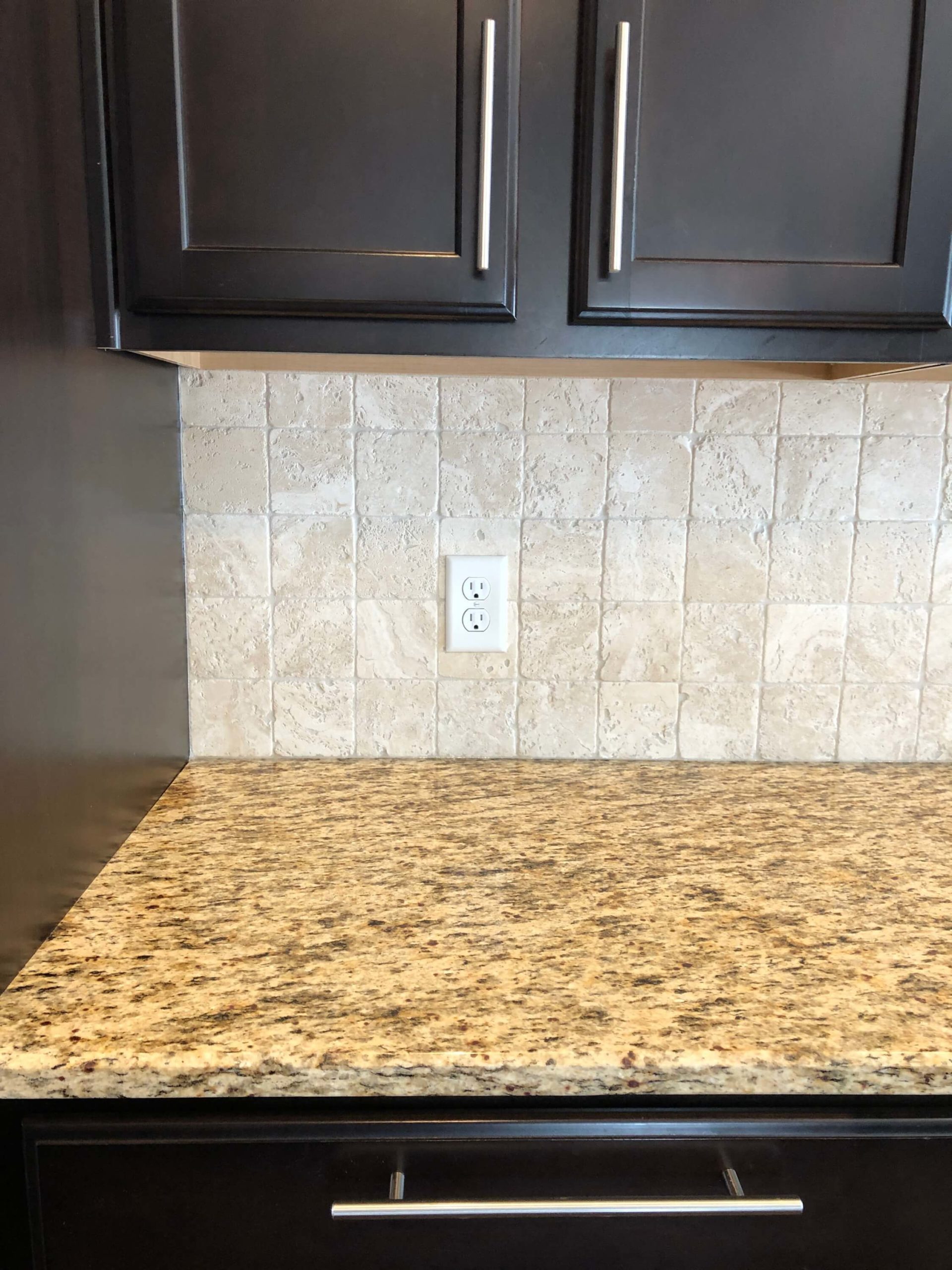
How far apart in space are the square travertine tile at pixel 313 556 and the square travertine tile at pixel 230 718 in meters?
0.15

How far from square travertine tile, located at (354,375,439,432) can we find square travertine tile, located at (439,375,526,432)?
0.06 ft

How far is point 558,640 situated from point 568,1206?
0.74 meters

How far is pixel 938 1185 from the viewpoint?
0.74 metres

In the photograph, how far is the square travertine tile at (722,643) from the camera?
1.32 meters

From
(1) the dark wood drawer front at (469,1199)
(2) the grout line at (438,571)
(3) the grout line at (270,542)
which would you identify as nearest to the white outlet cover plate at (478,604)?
(2) the grout line at (438,571)

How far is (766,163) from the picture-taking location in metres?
0.92

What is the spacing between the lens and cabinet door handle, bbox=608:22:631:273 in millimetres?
882

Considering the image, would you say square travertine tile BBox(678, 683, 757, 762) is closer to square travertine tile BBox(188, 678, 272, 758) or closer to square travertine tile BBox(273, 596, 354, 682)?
square travertine tile BBox(273, 596, 354, 682)

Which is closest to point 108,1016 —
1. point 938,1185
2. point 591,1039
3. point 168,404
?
point 591,1039

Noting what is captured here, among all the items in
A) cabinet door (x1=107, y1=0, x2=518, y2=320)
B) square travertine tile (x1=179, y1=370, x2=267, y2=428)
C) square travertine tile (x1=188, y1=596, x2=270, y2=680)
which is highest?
cabinet door (x1=107, y1=0, x2=518, y2=320)

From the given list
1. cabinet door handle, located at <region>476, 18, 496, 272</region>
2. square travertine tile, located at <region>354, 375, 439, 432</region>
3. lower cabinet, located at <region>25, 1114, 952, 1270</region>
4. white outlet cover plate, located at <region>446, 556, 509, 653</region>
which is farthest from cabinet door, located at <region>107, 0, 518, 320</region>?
lower cabinet, located at <region>25, 1114, 952, 1270</region>

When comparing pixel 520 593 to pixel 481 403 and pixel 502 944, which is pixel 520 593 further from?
pixel 502 944

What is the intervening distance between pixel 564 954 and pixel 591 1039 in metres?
0.13

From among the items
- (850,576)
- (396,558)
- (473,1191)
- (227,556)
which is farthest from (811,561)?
(473,1191)
